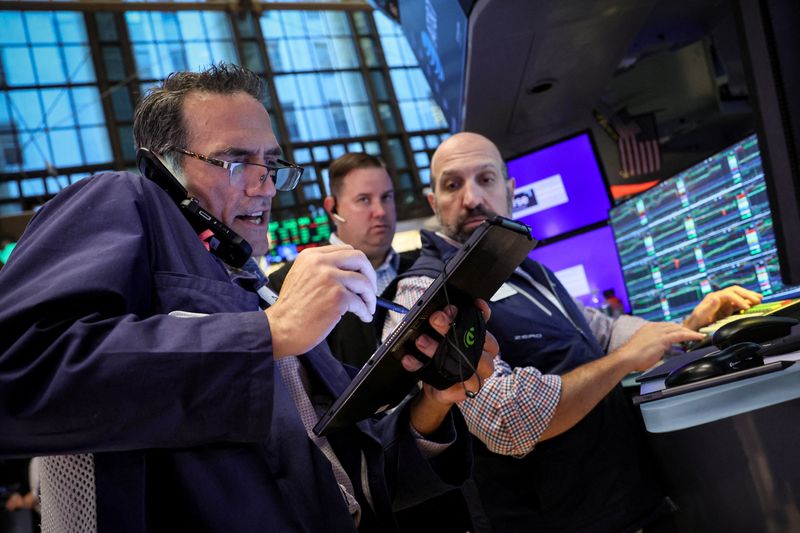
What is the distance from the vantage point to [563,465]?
156 centimetres

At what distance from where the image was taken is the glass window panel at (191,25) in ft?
46.0

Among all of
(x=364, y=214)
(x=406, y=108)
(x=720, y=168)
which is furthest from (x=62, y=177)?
(x=720, y=168)

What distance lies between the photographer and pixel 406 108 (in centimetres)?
Answer: 1569

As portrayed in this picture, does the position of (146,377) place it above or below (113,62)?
below

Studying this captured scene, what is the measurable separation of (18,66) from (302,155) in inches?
222

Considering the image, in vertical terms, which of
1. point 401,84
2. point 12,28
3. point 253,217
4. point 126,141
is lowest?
point 253,217

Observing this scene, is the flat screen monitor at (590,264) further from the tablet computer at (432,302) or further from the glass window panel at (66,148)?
the glass window panel at (66,148)

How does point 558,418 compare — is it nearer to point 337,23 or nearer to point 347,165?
point 347,165

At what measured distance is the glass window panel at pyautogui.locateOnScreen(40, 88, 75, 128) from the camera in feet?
40.9

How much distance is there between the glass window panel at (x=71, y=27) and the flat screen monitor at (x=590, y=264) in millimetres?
13146

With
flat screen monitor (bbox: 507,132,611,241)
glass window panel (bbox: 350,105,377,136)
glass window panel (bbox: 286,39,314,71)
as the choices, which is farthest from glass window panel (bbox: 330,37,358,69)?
flat screen monitor (bbox: 507,132,611,241)

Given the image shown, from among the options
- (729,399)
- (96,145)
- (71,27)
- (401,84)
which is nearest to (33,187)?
(96,145)

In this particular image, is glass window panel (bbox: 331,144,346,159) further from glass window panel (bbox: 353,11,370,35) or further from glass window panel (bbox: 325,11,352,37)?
glass window panel (bbox: 353,11,370,35)

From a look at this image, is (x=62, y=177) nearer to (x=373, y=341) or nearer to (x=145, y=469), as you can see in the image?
(x=373, y=341)
